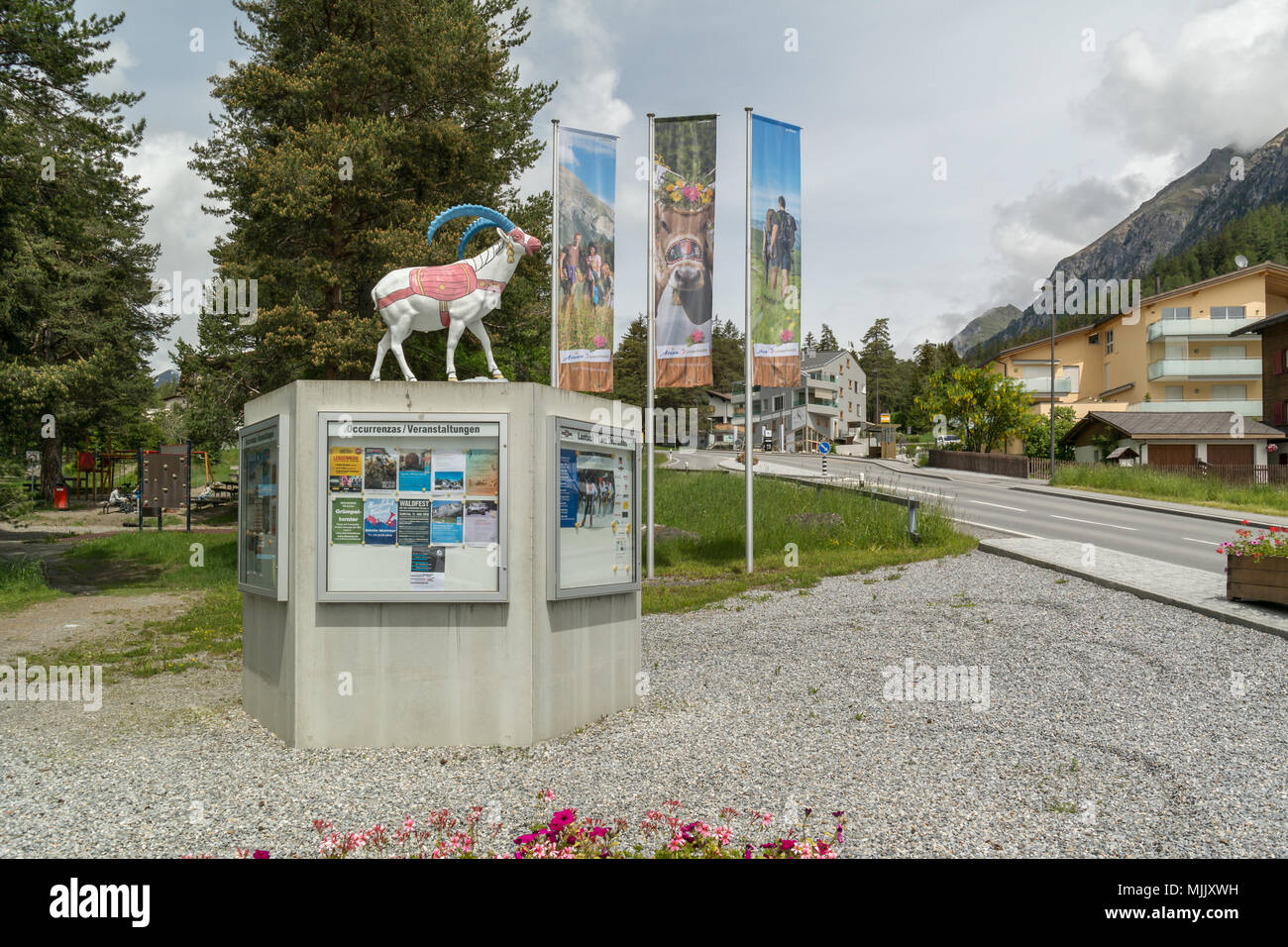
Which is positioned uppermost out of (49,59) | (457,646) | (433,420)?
(49,59)

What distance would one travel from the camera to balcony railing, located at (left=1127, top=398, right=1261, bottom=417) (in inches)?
1986

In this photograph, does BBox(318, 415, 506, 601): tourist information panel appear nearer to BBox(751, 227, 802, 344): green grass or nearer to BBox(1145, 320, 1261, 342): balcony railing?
BBox(751, 227, 802, 344): green grass

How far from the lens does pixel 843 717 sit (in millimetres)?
6707

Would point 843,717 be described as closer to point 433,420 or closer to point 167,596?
point 433,420

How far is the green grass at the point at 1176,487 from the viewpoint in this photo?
27000 millimetres

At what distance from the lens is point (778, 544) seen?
17.6 metres

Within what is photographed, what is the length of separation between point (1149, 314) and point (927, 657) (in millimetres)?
57908

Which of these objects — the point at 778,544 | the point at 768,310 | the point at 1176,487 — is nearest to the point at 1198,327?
the point at 1176,487

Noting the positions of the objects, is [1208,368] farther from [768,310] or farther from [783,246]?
[768,310]

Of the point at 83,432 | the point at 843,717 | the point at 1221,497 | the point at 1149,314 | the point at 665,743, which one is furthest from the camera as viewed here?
the point at 1149,314

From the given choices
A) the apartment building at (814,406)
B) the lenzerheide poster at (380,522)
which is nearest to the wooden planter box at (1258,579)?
the lenzerheide poster at (380,522)

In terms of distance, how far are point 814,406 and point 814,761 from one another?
8678cm
